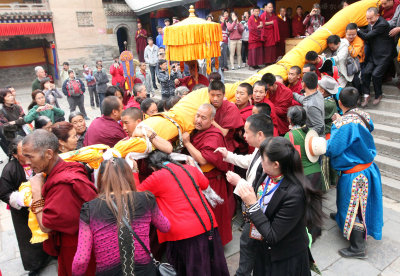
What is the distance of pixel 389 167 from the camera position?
430cm

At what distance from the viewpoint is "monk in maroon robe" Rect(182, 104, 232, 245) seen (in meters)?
2.77

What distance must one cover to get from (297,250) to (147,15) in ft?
65.4

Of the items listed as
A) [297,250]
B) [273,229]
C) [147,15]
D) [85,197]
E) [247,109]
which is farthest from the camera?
[147,15]

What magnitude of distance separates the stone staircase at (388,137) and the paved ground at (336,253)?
A: 0.28 m

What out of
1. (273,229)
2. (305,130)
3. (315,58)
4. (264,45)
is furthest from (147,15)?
(273,229)

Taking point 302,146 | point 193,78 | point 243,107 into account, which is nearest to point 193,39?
point 193,78

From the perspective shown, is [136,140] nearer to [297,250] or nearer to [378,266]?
[297,250]

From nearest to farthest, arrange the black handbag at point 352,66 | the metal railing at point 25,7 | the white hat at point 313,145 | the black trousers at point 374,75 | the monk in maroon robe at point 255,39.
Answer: the white hat at point 313,145 < the black handbag at point 352,66 < the black trousers at point 374,75 < the monk in maroon robe at point 255,39 < the metal railing at point 25,7

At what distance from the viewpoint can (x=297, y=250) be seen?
1.86 metres

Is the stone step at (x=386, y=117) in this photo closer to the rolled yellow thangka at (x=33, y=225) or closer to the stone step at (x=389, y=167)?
the stone step at (x=389, y=167)

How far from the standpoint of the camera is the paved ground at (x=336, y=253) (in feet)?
9.32

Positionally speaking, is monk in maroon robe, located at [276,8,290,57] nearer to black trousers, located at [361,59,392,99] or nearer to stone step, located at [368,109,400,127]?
black trousers, located at [361,59,392,99]

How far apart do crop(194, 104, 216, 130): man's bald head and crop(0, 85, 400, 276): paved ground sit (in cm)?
144

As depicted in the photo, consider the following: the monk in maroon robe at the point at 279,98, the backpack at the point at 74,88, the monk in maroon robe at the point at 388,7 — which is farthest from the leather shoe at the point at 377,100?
the backpack at the point at 74,88
